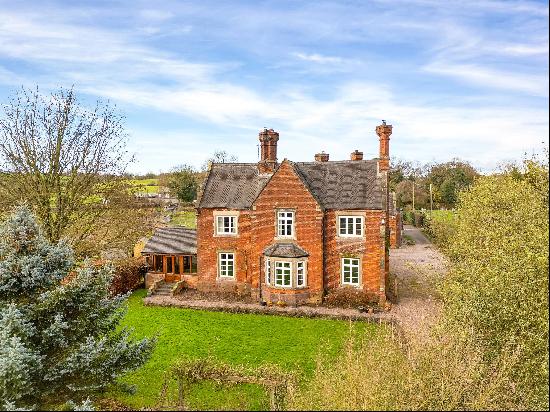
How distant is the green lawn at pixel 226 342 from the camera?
15945 millimetres

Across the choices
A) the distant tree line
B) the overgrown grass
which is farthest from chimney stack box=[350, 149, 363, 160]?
the distant tree line

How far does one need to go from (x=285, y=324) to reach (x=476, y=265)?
11.6 meters

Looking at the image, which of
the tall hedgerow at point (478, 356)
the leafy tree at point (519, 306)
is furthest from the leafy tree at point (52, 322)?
the leafy tree at point (519, 306)

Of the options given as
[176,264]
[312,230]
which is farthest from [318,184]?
[176,264]

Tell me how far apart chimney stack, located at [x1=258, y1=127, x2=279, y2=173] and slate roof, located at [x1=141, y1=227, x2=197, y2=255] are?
7972 mm

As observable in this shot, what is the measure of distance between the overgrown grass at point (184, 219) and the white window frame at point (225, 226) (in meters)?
31.9

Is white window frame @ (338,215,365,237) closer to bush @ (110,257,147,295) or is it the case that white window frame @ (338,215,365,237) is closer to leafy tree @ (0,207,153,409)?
bush @ (110,257,147,295)

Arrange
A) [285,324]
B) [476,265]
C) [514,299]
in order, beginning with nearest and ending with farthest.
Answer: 1. [514,299]
2. [476,265]
3. [285,324]

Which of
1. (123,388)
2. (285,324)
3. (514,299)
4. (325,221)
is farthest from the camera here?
(325,221)

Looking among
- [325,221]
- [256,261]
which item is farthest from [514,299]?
[256,261]

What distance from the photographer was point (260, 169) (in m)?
31.8

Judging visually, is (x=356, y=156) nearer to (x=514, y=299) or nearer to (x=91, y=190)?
(x=91, y=190)

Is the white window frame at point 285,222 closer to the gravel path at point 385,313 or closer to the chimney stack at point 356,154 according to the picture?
the gravel path at point 385,313

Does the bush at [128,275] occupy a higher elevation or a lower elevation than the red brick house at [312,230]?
lower
